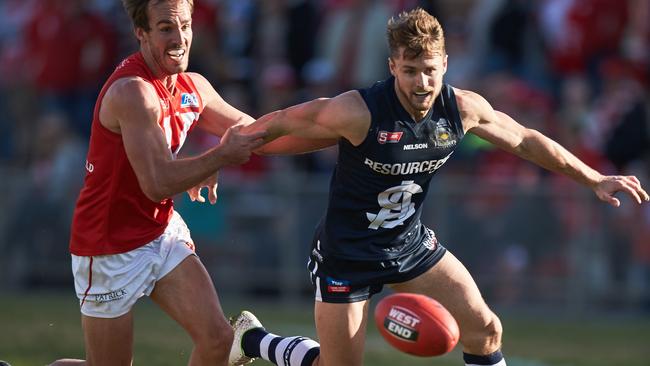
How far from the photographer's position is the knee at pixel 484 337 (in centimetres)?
732

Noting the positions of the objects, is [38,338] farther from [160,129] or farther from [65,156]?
[160,129]

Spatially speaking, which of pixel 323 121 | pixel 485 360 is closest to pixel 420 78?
pixel 323 121

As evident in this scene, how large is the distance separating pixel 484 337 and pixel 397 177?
1.08 meters

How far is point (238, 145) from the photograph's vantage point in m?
6.76

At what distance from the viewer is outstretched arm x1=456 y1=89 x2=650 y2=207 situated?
281 inches

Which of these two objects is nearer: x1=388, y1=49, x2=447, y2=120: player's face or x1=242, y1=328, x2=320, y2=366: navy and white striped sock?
x1=388, y1=49, x2=447, y2=120: player's face

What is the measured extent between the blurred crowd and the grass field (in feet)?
1.81

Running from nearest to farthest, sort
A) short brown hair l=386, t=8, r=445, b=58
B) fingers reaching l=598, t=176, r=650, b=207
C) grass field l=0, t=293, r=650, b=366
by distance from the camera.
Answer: short brown hair l=386, t=8, r=445, b=58 < fingers reaching l=598, t=176, r=650, b=207 < grass field l=0, t=293, r=650, b=366

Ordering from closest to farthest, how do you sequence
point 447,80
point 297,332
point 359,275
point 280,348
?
point 359,275 → point 280,348 → point 297,332 → point 447,80

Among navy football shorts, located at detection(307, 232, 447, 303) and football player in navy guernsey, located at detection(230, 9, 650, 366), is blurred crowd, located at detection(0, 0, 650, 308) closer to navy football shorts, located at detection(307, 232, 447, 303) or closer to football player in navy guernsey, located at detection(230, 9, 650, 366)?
football player in navy guernsey, located at detection(230, 9, 650, 366)

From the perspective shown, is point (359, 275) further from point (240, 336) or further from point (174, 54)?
point (174, 54)

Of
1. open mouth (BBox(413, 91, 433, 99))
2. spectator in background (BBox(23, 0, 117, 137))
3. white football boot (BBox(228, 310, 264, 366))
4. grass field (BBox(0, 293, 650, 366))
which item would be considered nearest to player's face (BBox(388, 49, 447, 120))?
open mouth (BBox(413, 91, 433, 99))

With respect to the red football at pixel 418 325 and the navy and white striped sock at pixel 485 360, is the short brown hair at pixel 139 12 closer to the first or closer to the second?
the red football at pixel 418 325

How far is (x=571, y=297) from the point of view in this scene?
488 inches
